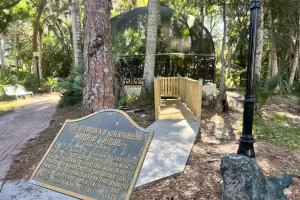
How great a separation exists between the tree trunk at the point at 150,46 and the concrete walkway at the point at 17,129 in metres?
3.72

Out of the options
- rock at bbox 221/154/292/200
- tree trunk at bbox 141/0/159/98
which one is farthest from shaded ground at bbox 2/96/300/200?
tree trunk at bbox 141/0/159/98

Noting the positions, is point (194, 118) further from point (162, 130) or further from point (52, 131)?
point (52, 131)

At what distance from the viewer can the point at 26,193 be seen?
3535 millimetres

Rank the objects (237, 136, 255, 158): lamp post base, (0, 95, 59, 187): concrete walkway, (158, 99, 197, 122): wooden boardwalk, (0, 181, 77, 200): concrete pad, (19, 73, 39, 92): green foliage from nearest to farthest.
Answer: (0, 181, 77, 200): concrete pad
(237, 136, 255, 158): lamp post base
(0, 95, 59, 187): concrete walkway
(158, 99, 197, 122): wooden boardwalk
(19, 73, 39, 92): green foliage

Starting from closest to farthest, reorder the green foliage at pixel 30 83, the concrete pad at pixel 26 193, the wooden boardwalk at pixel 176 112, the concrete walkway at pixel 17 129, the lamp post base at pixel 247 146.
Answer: the concrete pad at pixel 26 193 < the lamp post base at pixel 247 146 < the concrete walkway at pixel 17 129 < the wooden boardwalk at pixel 176 112 < the green foliage at pixel 30 83

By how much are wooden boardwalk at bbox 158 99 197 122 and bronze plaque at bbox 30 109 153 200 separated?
5171mm

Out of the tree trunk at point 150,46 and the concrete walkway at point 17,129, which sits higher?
the tree trunk at point 150,46

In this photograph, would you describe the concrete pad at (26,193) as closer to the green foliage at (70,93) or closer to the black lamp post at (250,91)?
the black lamp post at (250,91)

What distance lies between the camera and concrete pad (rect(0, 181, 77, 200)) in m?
3.42

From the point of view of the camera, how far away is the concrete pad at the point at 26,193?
342 centimetres

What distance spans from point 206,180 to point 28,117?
8.06m

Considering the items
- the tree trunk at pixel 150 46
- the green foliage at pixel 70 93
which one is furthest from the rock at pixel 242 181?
the green foliage at pixel 70 93

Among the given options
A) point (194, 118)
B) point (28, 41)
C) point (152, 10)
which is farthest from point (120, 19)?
point (28, 41)

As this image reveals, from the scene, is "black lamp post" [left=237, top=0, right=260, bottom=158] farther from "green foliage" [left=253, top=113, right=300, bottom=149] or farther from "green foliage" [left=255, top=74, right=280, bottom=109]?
"green foliage" [left=255, top=74, right=280, bottom=109]
